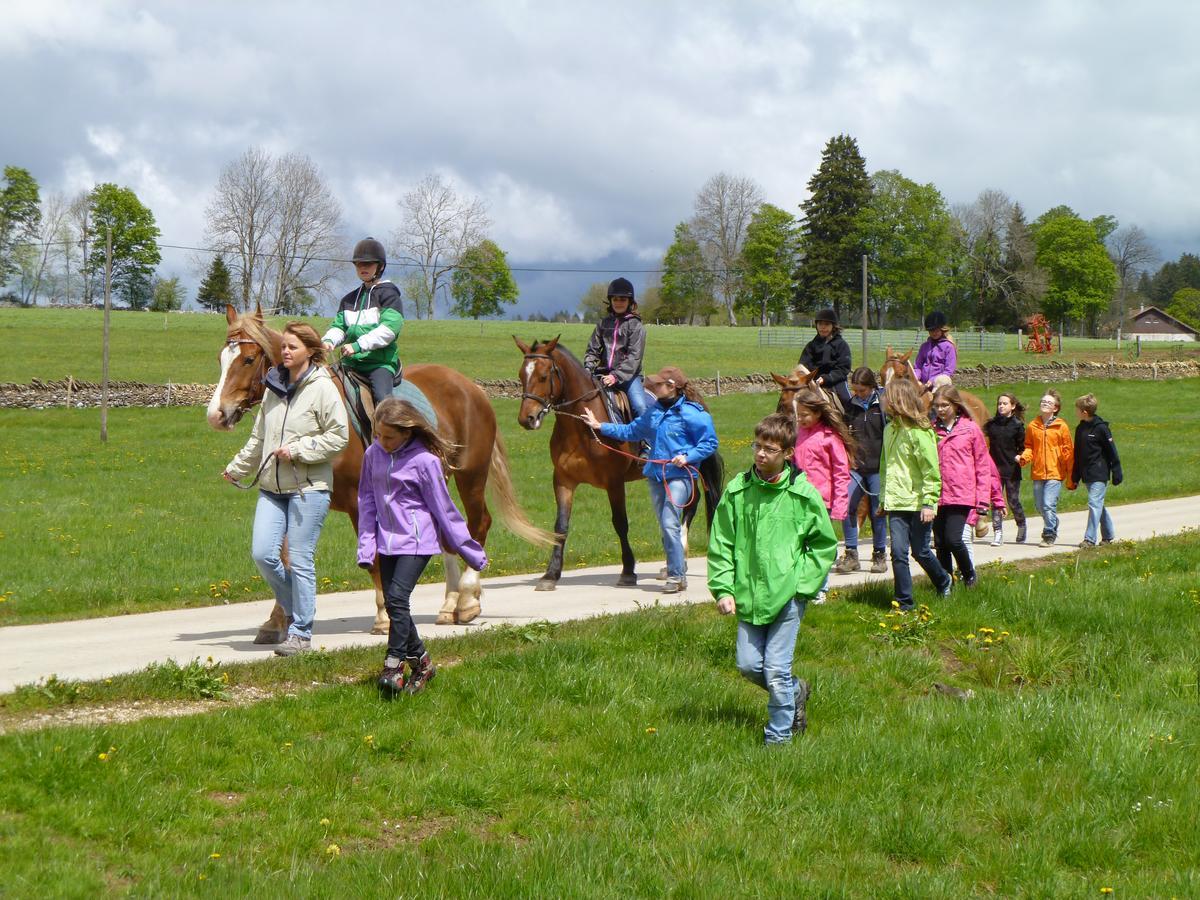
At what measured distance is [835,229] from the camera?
98875 mm

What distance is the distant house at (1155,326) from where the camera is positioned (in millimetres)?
131375

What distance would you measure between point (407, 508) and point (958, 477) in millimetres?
5394

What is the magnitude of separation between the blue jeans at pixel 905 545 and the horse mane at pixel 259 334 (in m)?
5.03

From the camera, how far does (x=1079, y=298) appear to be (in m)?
110

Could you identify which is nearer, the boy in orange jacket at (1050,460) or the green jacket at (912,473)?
the green jacket at (912,473)

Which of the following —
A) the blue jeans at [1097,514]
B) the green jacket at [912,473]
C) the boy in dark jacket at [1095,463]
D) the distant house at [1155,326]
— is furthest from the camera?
the distant house at [1155,326]

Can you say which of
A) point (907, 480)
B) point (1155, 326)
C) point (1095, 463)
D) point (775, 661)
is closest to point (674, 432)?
point (907, 480)

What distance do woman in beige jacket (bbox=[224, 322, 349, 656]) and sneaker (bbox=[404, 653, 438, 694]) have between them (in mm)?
1141

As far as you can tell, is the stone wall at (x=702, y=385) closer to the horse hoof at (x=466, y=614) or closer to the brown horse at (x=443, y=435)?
the brown horse at (x=443, y=435)

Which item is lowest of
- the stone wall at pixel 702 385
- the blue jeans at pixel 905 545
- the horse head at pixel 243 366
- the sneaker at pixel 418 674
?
the sneaker at pixel 418 674

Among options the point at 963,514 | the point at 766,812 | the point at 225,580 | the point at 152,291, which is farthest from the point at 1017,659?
the point at 152,291

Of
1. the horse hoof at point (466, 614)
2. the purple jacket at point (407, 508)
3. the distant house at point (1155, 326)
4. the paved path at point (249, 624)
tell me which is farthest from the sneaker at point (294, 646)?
the distant house at point (1155, 326)

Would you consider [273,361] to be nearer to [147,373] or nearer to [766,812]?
[766,812]

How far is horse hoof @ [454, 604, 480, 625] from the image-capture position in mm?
9961
